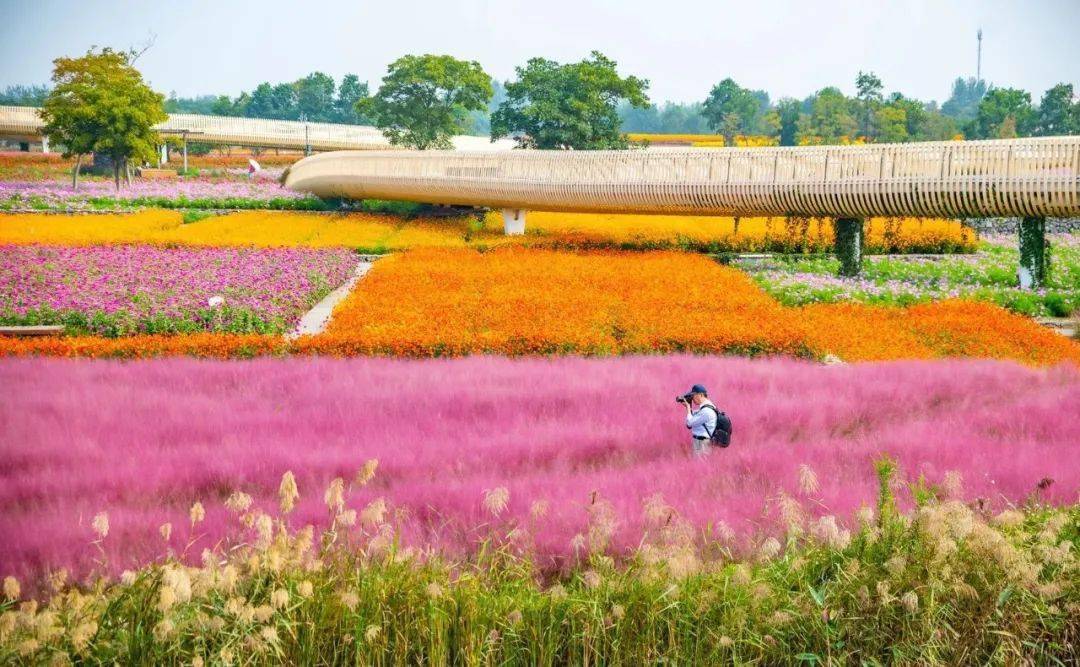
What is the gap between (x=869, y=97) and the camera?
155ft

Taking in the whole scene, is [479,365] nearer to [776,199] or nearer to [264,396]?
[264,396]

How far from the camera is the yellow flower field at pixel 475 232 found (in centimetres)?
1997

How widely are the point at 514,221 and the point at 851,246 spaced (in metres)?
7.90

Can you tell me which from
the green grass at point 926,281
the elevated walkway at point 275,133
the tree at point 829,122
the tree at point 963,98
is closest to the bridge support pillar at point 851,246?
the green grass at point 926,281

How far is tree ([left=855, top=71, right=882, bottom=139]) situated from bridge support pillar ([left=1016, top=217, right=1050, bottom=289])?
32.5 m

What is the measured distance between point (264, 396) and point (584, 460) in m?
2.90

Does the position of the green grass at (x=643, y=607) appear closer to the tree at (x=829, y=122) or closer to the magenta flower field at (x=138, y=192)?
the magenta flower field at (x=138, y=192)

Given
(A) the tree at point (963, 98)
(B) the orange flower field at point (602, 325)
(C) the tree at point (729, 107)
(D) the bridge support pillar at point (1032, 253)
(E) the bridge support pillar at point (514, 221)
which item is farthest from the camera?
(A) the tree at point (963, 98)

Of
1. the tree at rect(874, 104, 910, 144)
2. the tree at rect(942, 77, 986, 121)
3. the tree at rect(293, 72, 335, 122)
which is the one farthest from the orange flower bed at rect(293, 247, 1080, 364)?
the tree at rect(942, 77, 986, 121)

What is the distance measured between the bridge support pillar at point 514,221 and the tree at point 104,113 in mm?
7843

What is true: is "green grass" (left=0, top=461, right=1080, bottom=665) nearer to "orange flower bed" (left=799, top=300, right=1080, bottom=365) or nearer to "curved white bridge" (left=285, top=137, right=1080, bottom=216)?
"orange flower bed" (left=799, top=300, right=1080, bottom=365)

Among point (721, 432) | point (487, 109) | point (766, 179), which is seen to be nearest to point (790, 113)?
point (487, 109)

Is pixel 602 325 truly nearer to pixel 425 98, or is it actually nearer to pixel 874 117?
pixel 425 98

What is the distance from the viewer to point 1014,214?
1549cm
